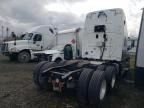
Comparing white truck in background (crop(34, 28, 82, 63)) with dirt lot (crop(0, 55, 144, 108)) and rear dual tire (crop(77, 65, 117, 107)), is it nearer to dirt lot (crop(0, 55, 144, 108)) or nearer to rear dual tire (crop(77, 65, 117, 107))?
dirt lot (crop(0, 55, 144, 108))

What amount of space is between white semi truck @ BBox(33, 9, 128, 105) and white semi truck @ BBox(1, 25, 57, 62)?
7.80 m

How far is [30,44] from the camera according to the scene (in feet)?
52.5

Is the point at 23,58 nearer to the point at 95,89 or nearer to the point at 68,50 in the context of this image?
the point at 68,50

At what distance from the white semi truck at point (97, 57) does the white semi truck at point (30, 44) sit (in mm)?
7798

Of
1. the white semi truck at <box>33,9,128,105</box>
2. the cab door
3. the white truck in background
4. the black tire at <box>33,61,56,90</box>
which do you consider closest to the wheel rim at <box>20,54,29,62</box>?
the cab door

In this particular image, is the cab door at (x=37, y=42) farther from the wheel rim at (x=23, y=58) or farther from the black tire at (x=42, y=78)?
the black tire at (x=42, y=78)

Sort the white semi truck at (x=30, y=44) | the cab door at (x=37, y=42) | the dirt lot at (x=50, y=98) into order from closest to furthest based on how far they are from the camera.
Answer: the dirt lot at (x=50, y=98) → the white semi truck at (x=30, y=44) → the cab door at (x=37, y=42)

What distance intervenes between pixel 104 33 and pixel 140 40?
2.24 metres

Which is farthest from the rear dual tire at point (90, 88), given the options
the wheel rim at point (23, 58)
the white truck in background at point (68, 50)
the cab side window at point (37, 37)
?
the cab side window at point (37, 37)

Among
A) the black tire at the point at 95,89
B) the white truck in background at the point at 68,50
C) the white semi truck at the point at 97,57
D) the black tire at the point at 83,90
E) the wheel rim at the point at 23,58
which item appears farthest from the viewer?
the wheel rim at the point at 23,58

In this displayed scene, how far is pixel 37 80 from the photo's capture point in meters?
6.62

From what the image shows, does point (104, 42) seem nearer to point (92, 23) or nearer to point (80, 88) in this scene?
point (92, 23)

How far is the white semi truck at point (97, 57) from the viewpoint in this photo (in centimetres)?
592

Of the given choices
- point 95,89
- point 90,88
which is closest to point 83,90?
point 90,88
